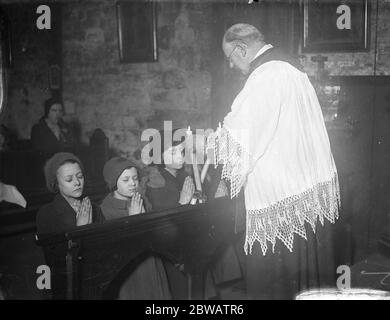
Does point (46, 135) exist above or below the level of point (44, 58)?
below

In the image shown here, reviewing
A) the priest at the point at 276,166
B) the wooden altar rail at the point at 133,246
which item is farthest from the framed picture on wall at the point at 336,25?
the wooden altar rail at the point at 133,246

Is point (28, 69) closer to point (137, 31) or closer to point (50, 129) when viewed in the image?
point (50, 129)

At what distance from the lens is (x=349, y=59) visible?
14.4 feet

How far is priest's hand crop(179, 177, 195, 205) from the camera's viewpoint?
371cm

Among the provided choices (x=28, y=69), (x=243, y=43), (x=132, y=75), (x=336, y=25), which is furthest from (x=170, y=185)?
(x=28, y=69)

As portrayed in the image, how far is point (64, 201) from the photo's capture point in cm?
328

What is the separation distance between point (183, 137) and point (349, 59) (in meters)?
1.71

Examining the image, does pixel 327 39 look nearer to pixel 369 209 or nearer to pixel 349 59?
pixel 349 59

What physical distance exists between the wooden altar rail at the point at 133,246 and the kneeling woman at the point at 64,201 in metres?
0.69

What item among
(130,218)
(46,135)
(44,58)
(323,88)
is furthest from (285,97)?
→ (44,58)

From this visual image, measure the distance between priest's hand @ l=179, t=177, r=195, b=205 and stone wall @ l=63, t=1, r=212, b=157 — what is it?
4.76ft

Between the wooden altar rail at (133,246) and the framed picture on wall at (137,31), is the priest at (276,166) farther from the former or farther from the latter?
the framed picture on wall at (137,31)

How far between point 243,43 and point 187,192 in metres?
1.30

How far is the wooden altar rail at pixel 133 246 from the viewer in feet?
8.04
